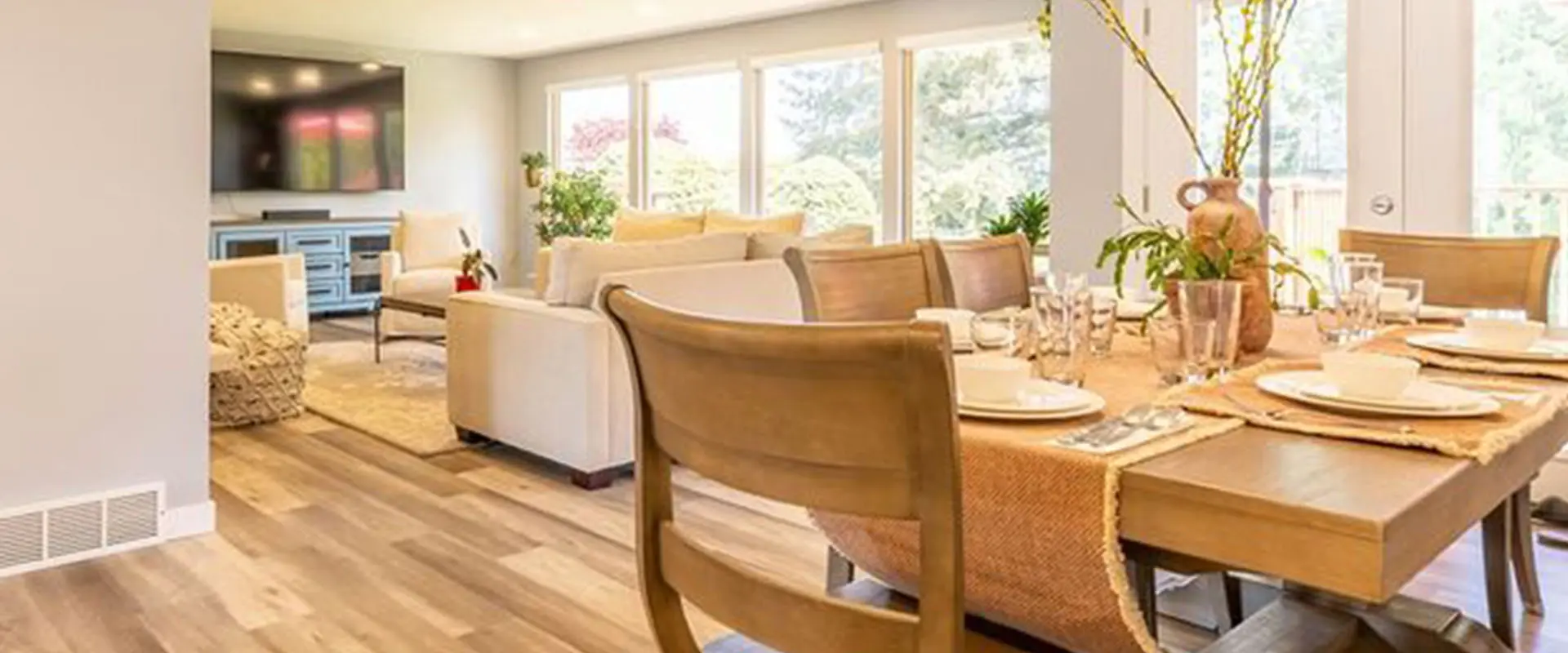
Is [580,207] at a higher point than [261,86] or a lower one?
lower

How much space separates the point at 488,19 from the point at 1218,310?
714cm

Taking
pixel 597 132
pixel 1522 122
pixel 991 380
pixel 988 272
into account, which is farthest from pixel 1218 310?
pixel 597 132

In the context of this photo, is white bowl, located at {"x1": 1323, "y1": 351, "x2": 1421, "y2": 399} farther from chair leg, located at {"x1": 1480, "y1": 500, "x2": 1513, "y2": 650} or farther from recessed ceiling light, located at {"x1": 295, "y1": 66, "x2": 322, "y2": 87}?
recessed ceiling light, located at {"x1": 295, "y1": 66, "x2": 322, "y2": 87}

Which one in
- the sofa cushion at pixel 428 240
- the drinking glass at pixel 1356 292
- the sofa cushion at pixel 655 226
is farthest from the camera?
the sofa cushion at pixel 428 240

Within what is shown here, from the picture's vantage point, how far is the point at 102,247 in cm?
307

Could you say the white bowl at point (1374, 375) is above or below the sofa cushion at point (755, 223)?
below

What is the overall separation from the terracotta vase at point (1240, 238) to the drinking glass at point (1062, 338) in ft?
0.95

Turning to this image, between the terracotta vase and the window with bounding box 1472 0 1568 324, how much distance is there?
86.1 inches

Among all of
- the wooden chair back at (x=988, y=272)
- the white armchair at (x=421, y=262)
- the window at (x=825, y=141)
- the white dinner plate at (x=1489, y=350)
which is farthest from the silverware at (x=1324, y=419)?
the white armchair at (x=421, y=262)

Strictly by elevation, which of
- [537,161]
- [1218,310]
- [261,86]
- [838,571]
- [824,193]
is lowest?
[838,571]

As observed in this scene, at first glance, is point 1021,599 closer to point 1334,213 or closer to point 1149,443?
point 1149,443

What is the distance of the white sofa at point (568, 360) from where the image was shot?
3848mm

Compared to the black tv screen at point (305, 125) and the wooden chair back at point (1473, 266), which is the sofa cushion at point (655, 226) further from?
the wooden chair back at point (1473, 266)

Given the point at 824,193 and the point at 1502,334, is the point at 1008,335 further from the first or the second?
the point at 824,193
